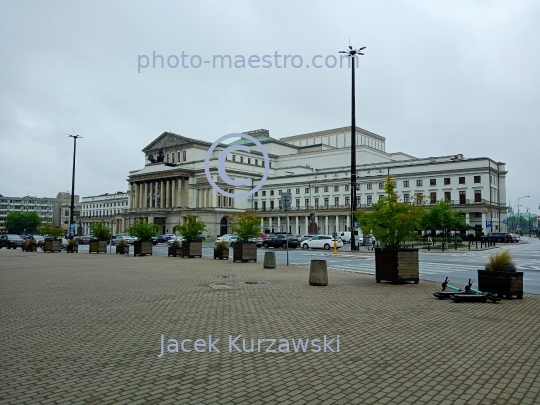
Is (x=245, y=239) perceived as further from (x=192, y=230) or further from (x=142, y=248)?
(x=142, y=248)

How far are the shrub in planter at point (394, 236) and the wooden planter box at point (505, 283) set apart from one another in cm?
287

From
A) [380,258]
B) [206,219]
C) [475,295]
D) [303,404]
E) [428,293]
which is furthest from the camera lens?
[206,219]

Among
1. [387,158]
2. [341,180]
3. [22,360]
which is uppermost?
[387,158]

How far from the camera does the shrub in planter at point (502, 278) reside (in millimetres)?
11578

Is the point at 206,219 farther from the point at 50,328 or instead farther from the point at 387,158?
the point at 50,328

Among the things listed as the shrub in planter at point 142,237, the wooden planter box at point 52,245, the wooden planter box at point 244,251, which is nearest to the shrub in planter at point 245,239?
the wooden planter box at point 244,251

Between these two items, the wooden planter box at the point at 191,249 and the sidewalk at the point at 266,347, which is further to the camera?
the wooden planter box at the point at 191,249

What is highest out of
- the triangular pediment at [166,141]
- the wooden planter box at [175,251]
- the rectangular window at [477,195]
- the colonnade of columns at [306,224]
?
the triangular pediment at [166,141]

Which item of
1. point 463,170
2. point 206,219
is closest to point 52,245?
point 206,219

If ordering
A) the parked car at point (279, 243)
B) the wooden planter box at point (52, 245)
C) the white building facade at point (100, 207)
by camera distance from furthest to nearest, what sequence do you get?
the white building facade at point (100, 207), the parked car at point (279, 243), the wooden planter box at point (52, 245)

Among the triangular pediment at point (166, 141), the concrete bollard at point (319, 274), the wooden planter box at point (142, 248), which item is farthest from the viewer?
the triangular pediment at point (166, 141)

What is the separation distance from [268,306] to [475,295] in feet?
16.9

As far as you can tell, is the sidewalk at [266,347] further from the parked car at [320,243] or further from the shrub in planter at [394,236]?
the parked car at [320,243]

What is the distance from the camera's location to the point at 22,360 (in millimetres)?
6062
